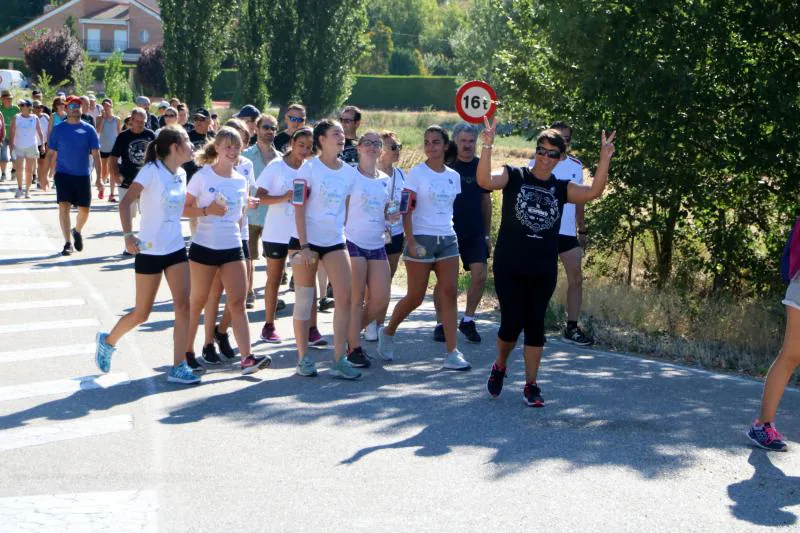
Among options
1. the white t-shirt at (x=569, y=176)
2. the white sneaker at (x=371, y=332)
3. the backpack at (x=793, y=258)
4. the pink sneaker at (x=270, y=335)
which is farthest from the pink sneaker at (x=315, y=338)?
the backpack at (x=793, y=258)

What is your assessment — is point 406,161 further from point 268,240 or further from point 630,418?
point 630,418

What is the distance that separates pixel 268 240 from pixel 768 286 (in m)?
5.90

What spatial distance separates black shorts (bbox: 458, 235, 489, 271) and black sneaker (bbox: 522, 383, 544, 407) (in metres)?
2.38

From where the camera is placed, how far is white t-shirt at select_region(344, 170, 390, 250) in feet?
29.6

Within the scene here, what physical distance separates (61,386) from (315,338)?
8.05ft

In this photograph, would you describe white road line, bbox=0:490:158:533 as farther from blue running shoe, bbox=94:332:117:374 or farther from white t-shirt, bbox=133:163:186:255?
blue running shoe, bbox=94:332:117:374

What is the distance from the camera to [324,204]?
8742 mm

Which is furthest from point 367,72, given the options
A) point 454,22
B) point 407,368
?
point 407,368

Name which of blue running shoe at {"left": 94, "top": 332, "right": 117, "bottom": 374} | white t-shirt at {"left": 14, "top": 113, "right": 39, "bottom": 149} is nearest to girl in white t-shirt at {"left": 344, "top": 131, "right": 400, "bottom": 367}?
blue running shoe at {"left": 94, "top": 332, "right": 117, "bottom": 374}

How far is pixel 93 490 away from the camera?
614 cm

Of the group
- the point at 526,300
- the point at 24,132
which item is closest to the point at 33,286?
the point at 526,300

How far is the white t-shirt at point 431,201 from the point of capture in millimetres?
9477

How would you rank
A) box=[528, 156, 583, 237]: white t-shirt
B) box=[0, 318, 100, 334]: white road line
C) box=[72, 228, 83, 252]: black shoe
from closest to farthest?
box=[528, 156, 583, 237]: white t-shirt → box=[0, 318, 100, 334]: white road line → box=[72, 228, 83, 252]: black shoe

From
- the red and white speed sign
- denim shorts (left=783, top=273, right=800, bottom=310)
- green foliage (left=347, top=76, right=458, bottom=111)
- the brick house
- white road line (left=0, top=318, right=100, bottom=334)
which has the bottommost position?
white road line (left=0, top=318, right=100, bottom=334)
